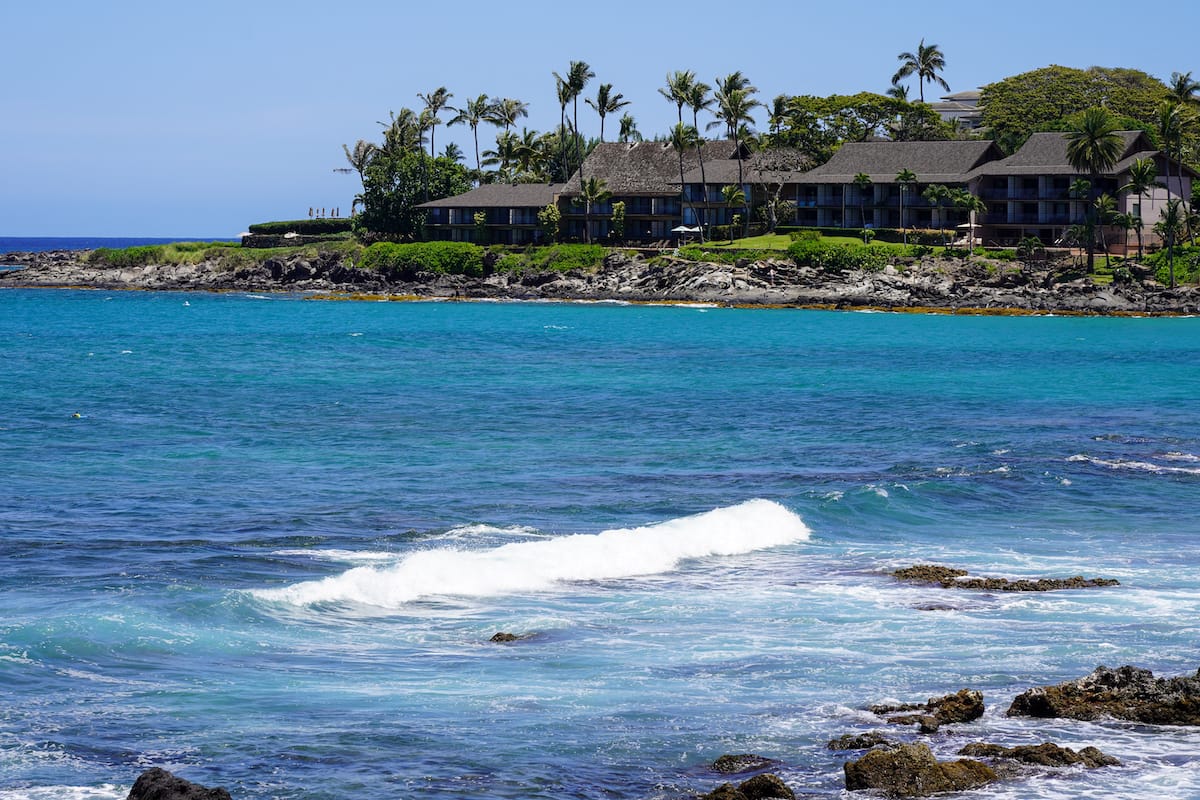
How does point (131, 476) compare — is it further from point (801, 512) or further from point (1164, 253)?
point (1164, 253)

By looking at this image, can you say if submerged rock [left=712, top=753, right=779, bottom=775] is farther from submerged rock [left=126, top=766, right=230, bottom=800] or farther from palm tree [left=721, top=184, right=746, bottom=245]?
palm tree [left=721, top=184, right=746, bottom=245]

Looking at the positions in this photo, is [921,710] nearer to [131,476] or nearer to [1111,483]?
[1111,483]

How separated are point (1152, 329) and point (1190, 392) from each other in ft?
106

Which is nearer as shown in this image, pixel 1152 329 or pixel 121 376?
pixel 121 376

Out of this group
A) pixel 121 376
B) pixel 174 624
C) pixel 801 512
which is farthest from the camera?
pixel 121 376

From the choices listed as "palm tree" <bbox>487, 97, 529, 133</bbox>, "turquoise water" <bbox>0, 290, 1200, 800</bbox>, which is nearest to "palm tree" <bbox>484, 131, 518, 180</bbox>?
"palm tree" <bbox>487, 97, 529, 133</bbox>

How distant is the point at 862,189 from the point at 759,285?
582 inches

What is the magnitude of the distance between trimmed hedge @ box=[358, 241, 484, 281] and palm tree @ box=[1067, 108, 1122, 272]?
4690 cm

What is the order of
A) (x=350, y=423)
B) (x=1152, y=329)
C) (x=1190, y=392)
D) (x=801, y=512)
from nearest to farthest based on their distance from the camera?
(x=801, y=512) < (x=350, y=423) < (x=1190, y=392) < (x=1152, y=329)

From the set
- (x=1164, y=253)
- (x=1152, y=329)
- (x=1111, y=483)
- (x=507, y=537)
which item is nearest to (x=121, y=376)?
(x=507, y=537)

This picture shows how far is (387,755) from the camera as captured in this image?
42.7ft

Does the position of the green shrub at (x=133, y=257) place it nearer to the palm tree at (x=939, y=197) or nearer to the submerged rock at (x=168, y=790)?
the palm tree at (x=939, y=197)

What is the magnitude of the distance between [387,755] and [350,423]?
1045 inches

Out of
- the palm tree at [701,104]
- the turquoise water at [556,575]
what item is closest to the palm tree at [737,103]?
the palm tree at [701,104]
